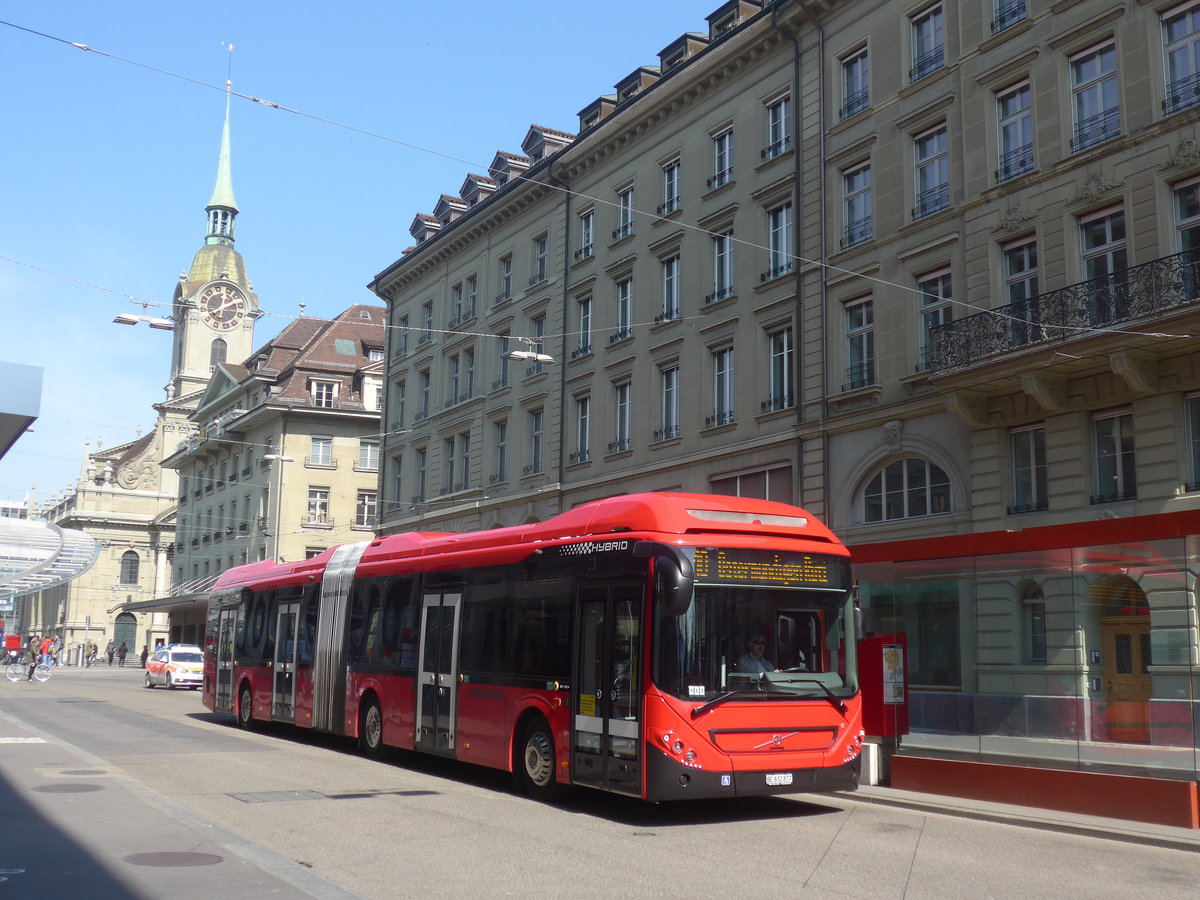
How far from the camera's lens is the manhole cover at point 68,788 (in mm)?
13562

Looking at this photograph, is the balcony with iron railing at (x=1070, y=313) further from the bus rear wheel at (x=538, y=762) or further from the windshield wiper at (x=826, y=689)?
the bus rear wheel at (x=538, y=762)

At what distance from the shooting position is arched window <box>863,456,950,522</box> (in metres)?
24.8

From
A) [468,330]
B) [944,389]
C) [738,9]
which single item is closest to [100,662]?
[468,330]

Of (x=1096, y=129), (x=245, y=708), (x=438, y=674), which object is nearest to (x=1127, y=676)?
(x=438, y=674)

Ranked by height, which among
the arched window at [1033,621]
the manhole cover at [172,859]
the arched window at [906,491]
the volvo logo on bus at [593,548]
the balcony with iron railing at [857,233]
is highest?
the balcony with iron railing at [857,233]

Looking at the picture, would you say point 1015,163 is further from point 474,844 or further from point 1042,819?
point 474,844

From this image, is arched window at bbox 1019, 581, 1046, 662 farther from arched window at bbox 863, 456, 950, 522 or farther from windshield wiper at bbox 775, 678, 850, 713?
arched window at bbox 863, 456, 950, 522

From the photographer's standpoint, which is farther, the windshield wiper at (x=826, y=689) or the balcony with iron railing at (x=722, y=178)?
the balcony with iron railing at (x=722, y=178)

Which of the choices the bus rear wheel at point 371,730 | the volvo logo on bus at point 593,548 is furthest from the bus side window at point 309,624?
the volvo logo on bus at point 593,548

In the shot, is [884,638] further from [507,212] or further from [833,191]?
[507,212]

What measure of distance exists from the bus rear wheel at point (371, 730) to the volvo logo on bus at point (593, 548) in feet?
19.9

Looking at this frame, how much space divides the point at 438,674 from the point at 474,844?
626cm

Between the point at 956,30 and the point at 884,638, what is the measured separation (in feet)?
48.9

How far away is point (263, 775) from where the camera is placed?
1584 cm
